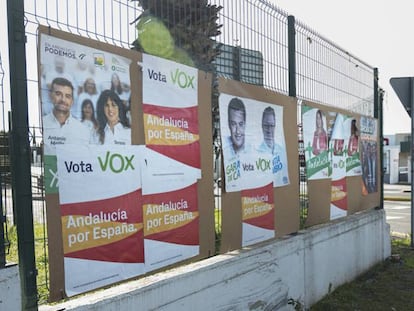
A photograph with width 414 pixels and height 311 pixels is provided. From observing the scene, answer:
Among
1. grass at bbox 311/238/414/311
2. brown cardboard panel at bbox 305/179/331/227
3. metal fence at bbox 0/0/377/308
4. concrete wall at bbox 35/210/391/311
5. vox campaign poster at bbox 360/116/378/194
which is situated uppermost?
metal fence at bbox 0/0/377/308

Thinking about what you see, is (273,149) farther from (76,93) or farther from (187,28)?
(76,93)

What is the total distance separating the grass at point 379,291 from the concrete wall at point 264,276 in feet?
0.46

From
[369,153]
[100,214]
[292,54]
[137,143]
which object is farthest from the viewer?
[369,153]

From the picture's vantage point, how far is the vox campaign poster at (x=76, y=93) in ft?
9.41

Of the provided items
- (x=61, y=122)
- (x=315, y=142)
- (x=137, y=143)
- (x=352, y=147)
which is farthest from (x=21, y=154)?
(x=352, y=147)

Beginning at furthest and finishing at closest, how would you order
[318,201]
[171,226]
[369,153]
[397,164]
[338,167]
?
[397,164], [369,153], [338,167], [318,201], [171,226]

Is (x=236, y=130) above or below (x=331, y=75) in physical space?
below

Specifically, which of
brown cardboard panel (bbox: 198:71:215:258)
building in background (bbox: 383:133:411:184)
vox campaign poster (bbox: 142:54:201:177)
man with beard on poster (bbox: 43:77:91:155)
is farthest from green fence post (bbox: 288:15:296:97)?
building in background (bbox: 383:133:411:184)

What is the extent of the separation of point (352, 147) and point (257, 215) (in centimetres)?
324

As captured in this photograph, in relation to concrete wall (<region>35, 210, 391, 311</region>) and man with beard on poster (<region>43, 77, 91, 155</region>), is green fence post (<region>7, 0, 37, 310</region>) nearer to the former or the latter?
man with beard on poster (<region>43, 77, 91, 155</region>)

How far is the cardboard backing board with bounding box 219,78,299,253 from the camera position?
179 inches

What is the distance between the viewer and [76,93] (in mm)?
3035

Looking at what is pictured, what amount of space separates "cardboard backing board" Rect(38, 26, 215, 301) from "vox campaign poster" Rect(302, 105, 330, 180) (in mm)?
2208

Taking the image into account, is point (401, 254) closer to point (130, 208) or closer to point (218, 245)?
point (218, 245)
